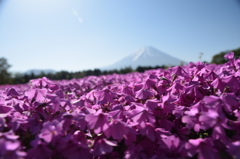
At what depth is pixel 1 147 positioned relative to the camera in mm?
851

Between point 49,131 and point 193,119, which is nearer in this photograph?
point 49,131

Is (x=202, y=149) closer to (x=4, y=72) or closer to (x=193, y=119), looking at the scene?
(x=193, y=119)

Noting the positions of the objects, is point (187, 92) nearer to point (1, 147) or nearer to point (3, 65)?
point (1, 147)

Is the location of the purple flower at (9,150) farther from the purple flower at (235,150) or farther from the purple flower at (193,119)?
the purple flower at (235,150)

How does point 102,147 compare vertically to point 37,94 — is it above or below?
below

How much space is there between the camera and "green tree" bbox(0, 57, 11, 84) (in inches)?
962

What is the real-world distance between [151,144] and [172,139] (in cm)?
17

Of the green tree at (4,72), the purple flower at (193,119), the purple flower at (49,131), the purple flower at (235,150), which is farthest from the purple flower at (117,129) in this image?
the green tree at (4,72)

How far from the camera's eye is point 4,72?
25766 mm

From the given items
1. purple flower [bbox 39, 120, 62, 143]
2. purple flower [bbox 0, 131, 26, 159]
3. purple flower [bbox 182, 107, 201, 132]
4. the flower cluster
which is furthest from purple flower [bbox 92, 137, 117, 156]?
purple flower [bbox 182, 107, 201, 132]

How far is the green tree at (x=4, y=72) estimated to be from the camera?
24.4 m

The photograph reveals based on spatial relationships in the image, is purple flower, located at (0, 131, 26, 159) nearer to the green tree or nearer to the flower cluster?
the flower cluster

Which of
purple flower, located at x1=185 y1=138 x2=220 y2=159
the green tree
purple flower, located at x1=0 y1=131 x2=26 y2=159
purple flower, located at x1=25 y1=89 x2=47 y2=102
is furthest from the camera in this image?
the green tree

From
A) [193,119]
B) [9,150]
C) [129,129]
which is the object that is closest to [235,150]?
[193,119]
